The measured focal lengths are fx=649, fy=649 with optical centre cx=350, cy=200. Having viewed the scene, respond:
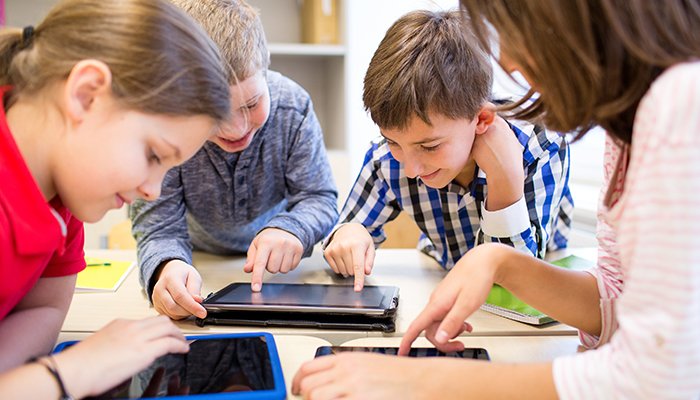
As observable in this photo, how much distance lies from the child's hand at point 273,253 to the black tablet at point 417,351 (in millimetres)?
307

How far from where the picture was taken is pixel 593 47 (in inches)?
23.7

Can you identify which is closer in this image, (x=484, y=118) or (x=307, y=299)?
(x=307, y=299)

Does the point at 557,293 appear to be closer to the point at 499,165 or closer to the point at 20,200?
the point at 499,165

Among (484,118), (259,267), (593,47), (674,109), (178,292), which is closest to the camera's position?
(674,109)

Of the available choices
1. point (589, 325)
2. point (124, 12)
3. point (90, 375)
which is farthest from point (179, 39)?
point (589, 325)

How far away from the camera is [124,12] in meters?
0.71

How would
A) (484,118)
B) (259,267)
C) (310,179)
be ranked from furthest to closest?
(310,179) → (484,118) → (259,267)

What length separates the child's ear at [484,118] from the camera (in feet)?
3.85

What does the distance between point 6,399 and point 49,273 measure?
30 cm

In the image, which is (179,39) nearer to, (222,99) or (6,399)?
(222,99)

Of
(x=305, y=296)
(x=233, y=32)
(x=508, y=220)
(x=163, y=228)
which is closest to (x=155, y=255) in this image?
(x=163, y=228)

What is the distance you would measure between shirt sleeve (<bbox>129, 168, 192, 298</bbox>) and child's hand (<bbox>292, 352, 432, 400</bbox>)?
51 cm

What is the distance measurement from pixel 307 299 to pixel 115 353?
35 centimetres

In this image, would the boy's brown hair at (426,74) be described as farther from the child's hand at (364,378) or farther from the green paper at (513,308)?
the child's hand at (364,378)
